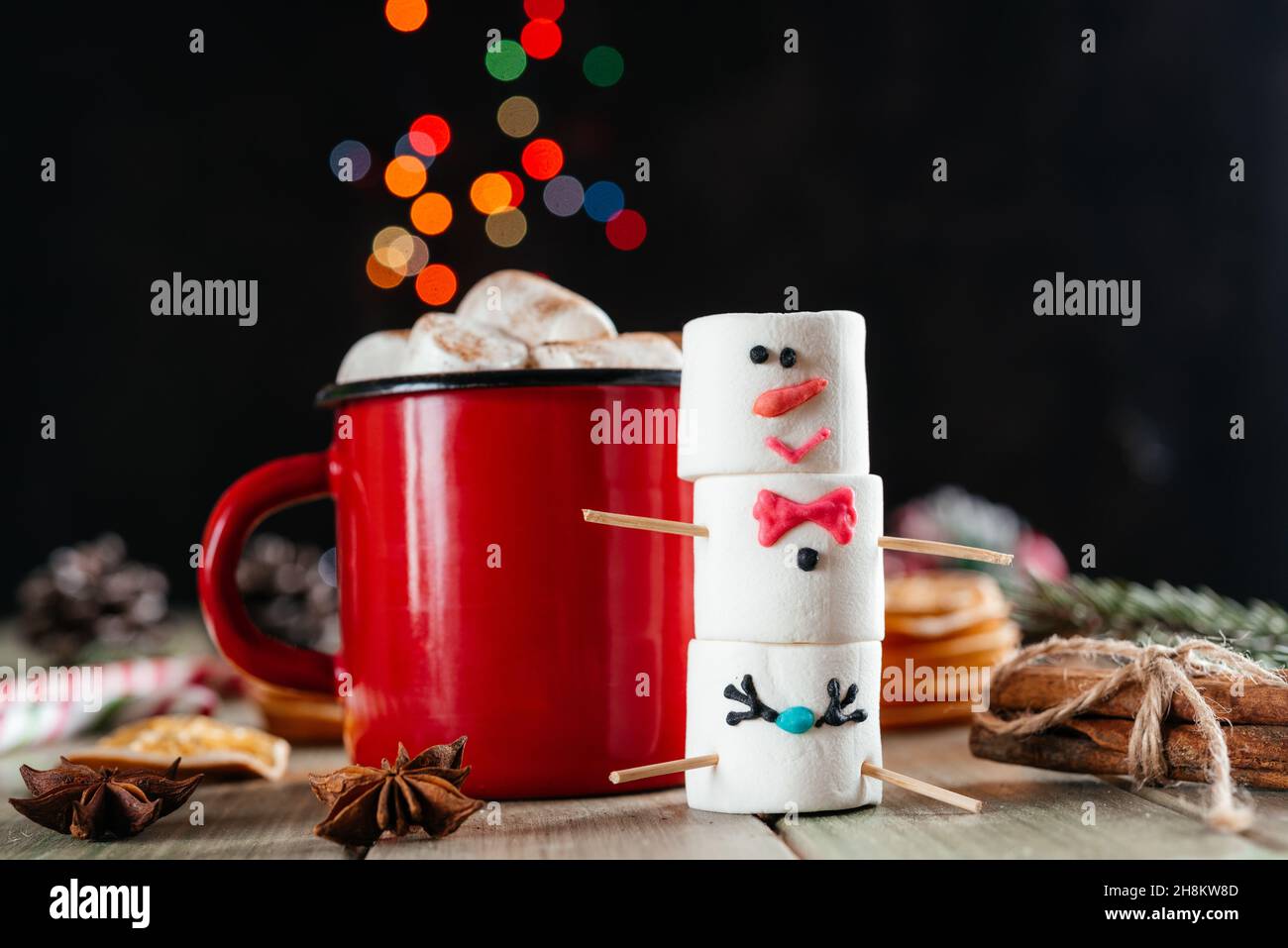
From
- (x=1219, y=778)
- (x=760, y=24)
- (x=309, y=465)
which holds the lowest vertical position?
(x=1219, y=778)

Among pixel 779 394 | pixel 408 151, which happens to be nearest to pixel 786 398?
pixel 779 394

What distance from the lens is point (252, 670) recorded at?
104 cm

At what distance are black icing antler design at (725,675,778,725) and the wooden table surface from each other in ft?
0.23

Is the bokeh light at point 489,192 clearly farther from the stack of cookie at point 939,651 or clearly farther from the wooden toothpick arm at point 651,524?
the wooden toothpick arm at point 651,524

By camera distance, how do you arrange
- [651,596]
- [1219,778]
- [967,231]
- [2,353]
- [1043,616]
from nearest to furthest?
[1219,778]
[651,596]
[1043,616]
[2,353]
[967,231]

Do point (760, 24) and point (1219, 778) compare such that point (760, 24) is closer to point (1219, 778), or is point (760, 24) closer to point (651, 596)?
point (651, 596)

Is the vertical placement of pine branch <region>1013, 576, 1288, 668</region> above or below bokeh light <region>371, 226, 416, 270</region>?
below

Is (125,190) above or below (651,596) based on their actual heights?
above

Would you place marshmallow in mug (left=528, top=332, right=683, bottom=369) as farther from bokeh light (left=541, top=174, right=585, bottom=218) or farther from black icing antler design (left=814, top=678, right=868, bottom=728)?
bokeh light (left=541, top=174, right=585, bottom=218)

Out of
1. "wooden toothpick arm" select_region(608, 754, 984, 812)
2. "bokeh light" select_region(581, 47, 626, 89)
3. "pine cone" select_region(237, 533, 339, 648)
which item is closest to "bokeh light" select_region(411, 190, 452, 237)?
"bokeh light" select_region(581, 47, 626, 89)

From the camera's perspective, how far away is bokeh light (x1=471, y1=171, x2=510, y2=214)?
2508 millimetres

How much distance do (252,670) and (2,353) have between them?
175cm

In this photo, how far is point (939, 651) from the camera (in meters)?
1.29

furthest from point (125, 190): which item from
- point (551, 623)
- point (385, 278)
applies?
point (551, 623)
